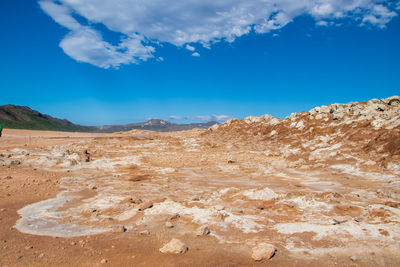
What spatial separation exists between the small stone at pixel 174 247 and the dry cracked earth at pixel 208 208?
0.03 m

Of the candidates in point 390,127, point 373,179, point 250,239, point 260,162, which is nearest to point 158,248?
point 250,239

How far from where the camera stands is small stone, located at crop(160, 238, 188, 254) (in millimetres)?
5723

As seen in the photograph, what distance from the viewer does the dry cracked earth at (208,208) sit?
569 centimetres

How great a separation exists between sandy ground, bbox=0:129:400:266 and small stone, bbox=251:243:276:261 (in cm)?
10

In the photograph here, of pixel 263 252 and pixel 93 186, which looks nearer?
pixel 263 252

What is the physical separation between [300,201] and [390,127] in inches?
530

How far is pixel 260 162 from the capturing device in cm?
1802

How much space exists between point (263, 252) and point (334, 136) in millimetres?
18048

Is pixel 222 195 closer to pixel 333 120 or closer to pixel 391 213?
pixel 391 213

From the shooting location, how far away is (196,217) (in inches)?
302

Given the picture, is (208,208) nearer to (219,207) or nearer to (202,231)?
(219,207)

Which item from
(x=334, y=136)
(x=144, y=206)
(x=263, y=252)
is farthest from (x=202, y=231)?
(x=334, y=136)

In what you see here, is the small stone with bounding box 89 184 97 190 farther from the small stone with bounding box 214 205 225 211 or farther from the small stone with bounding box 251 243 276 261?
the small stone with bounding box 251 243 276 261

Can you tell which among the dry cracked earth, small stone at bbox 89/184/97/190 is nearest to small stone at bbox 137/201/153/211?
the dry cracked earth
